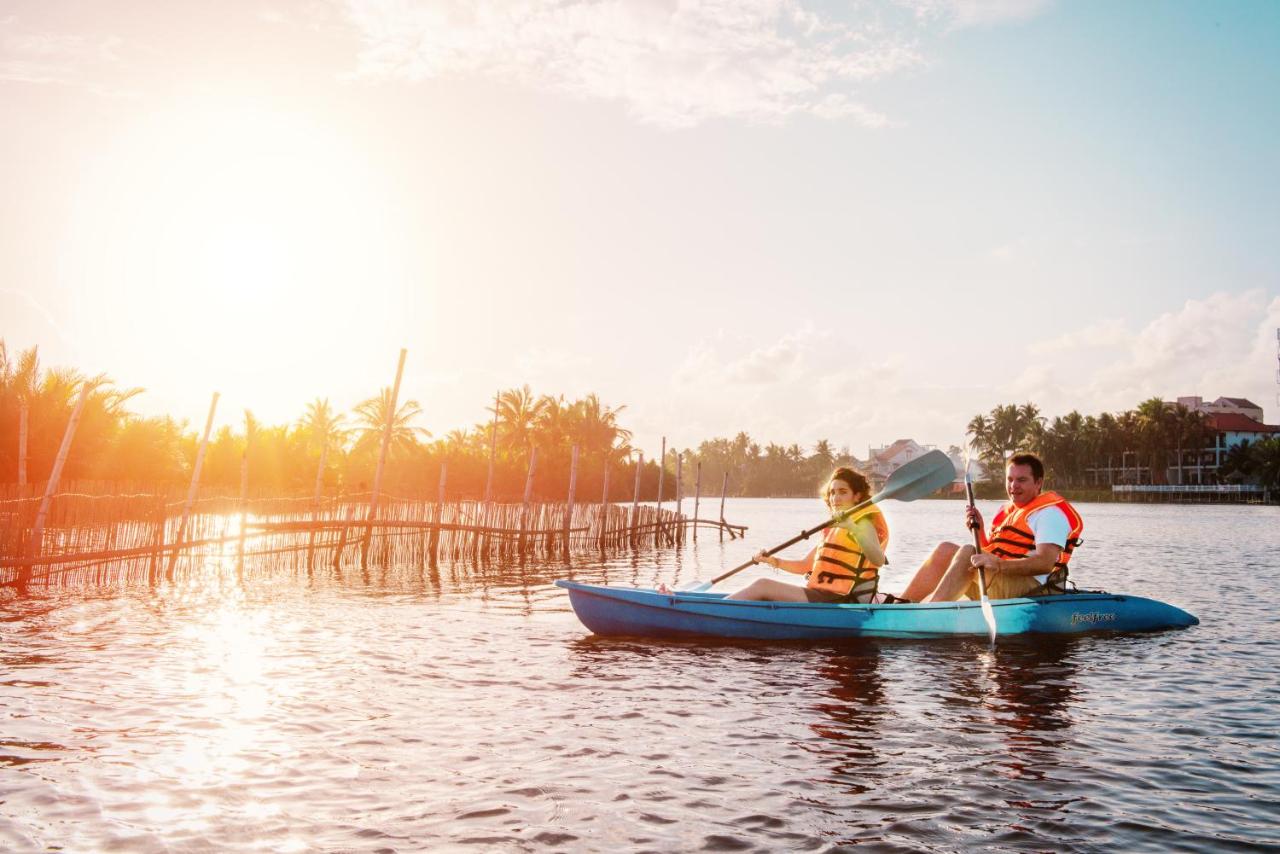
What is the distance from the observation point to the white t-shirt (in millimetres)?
8836

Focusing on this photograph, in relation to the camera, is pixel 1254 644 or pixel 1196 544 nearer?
pixel 1254 644

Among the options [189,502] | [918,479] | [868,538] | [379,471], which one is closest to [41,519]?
[189,502]

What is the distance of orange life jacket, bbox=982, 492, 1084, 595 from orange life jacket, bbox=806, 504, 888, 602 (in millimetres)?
1175

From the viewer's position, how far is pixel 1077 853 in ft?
14.0

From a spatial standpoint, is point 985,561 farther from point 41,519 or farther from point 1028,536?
point 41,519

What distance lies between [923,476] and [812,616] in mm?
2284

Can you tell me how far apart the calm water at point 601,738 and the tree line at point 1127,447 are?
74.0 m

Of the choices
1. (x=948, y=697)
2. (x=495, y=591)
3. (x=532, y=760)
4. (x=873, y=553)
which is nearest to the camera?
(x=532, y=760)

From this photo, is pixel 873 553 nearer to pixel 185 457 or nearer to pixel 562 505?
pixel 562 505

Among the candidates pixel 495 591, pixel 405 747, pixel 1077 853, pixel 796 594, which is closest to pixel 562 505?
pixel 495 591

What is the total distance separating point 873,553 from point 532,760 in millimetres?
4319

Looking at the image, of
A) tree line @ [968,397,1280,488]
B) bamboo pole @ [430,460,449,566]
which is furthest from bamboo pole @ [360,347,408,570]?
tree line @ [968,397,1280,488]

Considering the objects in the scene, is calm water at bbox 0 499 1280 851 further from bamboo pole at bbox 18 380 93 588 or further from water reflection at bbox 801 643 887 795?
bamboo pole at bbox 18 380 93 588

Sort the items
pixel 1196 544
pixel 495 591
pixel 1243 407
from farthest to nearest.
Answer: pixel 1243 407 < pixel 1196 544 < pixel 495 591
